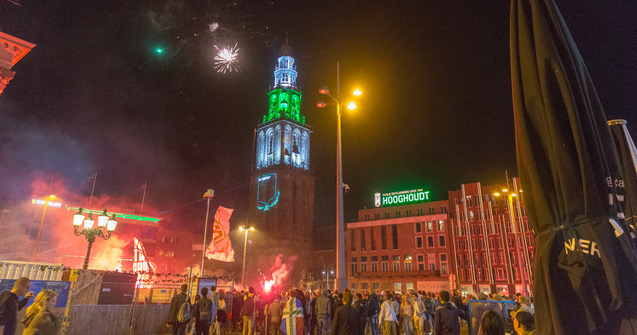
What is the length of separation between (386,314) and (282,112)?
5970cm

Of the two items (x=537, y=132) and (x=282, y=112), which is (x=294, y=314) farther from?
(x=282, y=112)

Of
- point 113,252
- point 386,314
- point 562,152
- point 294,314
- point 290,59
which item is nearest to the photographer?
point 562,152

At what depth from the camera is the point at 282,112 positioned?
225ft

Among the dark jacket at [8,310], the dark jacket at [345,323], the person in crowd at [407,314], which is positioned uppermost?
the dark jacket at [8,310]

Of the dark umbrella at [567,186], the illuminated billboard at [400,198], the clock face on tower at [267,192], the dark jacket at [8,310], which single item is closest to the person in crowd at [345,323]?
the dark umbrella at [567,186]

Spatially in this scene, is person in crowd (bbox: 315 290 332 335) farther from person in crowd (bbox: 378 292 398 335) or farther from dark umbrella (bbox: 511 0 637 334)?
dark umbrella (bbox: 511 0 637 334)

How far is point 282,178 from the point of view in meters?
64.6

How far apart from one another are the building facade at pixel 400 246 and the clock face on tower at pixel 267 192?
607 inches

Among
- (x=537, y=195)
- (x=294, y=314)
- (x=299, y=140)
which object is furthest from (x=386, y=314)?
(x=299, y=140)

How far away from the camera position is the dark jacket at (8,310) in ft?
19.4

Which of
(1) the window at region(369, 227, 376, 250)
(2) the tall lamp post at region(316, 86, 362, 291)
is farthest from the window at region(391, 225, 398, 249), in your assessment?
(2) the tall lamp post at region(316, 86, 362, 291)

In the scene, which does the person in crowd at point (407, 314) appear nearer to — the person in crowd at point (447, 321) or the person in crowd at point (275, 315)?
the person in crowd at point (275, 315)

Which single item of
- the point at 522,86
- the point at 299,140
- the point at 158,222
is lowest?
the point at 522,86

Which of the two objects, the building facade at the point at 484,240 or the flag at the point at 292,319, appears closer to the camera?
the flag at the point at 292,319
